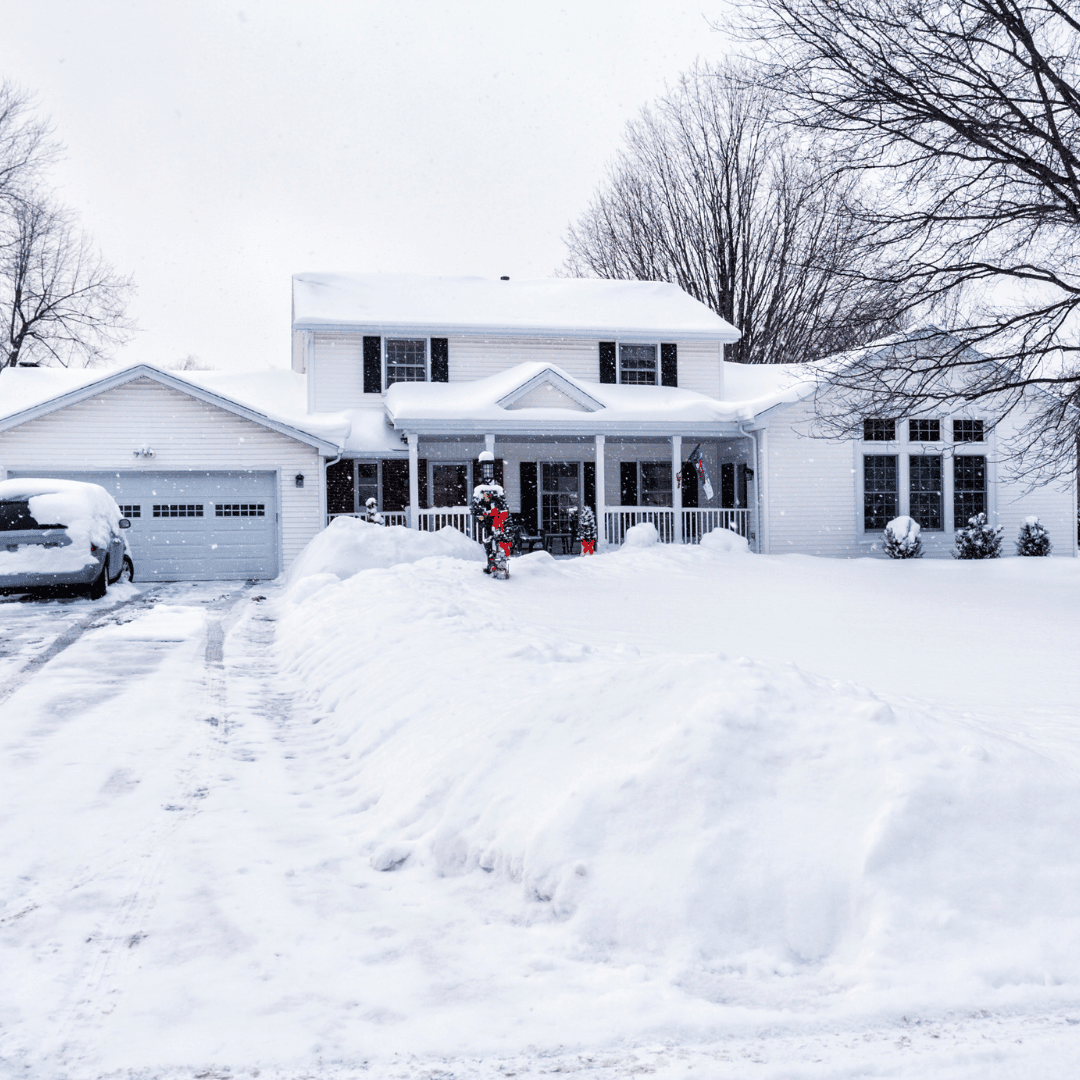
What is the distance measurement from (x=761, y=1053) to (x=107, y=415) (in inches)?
755

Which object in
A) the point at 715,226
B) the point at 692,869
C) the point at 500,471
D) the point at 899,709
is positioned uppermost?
the point at 715,226

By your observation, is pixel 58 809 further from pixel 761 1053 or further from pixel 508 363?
pixel 508 363

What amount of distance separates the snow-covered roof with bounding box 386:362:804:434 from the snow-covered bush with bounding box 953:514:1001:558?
191 inches

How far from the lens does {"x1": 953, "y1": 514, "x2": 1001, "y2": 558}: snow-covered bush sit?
65.5 ft

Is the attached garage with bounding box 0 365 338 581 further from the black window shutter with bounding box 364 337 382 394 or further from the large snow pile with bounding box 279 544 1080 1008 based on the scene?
the large snow pile with bounding box 279 544 1080 1008

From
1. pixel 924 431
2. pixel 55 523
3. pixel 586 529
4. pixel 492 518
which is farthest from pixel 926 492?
pixel 55 523

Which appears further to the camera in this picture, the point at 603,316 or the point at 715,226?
the point at 715,226

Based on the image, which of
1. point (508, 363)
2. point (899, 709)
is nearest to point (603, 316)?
point (508, 363)

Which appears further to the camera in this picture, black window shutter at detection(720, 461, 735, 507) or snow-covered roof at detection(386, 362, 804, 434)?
black window shutter at detection(720, 461, 735, 507)

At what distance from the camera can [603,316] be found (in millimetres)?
22984

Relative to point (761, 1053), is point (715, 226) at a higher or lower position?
higher

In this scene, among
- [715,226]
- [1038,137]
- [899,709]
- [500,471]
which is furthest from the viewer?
[715,226]

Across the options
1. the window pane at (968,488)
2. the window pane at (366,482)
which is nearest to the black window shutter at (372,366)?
the window pane at (366,482)

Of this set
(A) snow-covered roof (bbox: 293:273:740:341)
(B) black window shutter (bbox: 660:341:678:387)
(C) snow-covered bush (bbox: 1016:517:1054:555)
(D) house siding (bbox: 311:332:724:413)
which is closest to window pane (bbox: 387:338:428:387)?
(A) snow-covered roof (bbox: 293:273:740:341)
